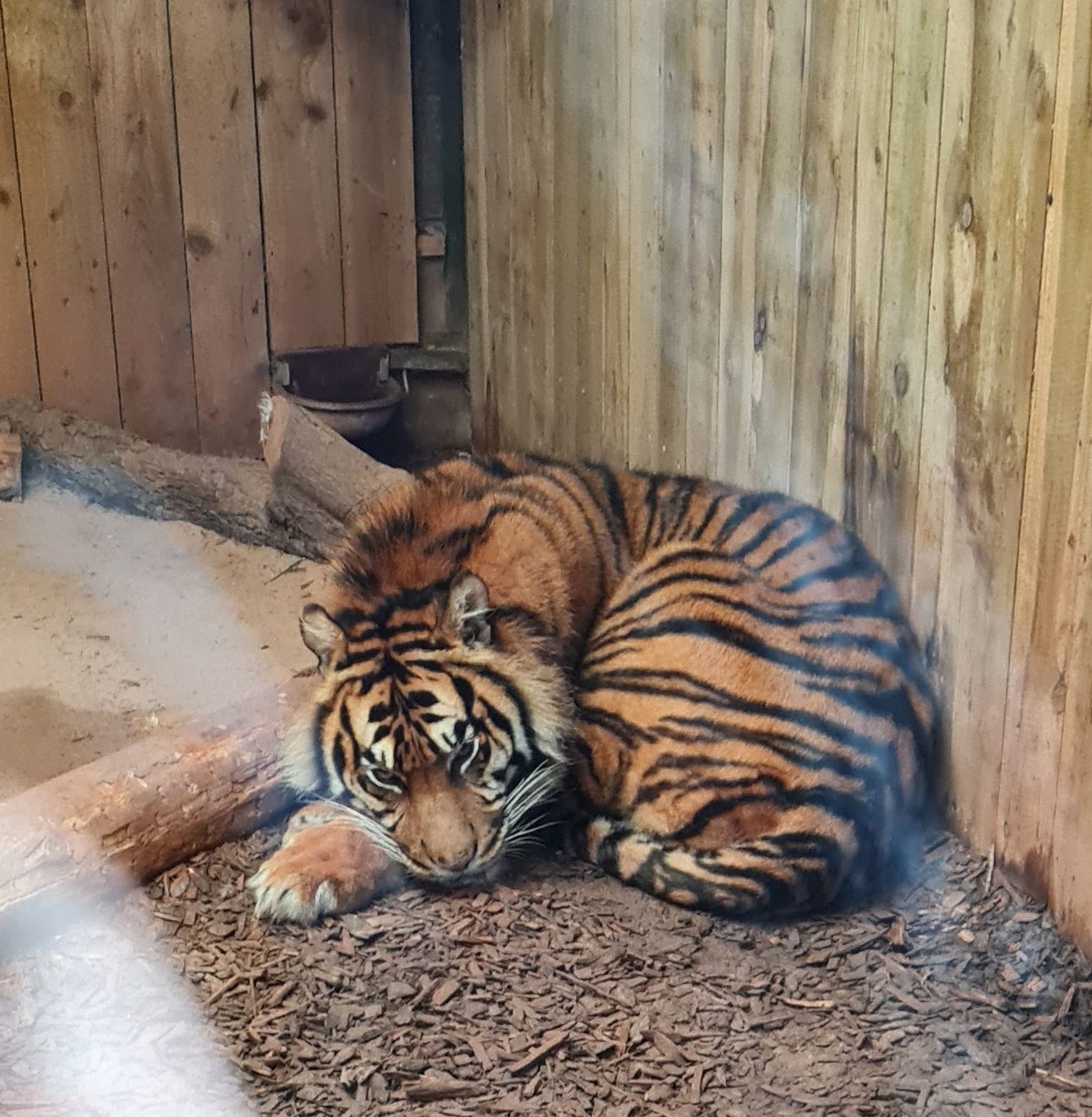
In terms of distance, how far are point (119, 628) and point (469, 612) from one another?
5.79 feet

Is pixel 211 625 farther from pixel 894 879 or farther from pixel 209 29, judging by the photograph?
pixel 209 29

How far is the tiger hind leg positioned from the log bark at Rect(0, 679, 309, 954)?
3.18 ft

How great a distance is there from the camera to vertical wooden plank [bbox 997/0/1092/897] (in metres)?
2.43

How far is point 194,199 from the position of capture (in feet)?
18.6

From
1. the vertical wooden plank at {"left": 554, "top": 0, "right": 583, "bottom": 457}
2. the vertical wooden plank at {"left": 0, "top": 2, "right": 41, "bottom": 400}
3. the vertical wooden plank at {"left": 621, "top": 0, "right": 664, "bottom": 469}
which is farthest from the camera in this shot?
the vertical wooden plank at {"left": 0, "top": 2, "right": 41, "bottom": 400}

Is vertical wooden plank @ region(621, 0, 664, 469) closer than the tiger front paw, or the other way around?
the tiger front paw

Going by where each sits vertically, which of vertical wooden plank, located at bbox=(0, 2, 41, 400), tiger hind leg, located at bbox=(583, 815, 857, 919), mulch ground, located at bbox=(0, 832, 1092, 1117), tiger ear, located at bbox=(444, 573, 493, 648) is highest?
vertical wooden plank, located at bbox=(0, 2, 41, 400)

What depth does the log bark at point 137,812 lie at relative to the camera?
2.61 m

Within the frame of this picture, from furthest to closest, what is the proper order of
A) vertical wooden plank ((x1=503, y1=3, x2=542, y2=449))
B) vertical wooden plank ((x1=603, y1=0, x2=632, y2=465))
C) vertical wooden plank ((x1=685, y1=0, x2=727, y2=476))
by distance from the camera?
1. vertical wooden plank ((x1=503, y1=3, x2=542, y2=449))
2. vertical wooden plank ((x1=603, y1=0, x2=632, y2=465))
3. vertical wooden plank ((x1=685, y1=0, x2=727, y2=476))

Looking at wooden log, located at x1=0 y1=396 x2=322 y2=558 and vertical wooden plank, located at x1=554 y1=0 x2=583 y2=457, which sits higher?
vertical wooden plank, located at x1=554 y1=0 x2=583 y2=457

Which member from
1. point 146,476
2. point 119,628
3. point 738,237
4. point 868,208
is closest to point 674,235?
point 738,237

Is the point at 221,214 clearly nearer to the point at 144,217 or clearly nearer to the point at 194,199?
the point at 194,199

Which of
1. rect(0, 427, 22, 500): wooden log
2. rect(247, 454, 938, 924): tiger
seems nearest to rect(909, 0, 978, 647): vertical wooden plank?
rect(247, 454, 938, 924): tiger

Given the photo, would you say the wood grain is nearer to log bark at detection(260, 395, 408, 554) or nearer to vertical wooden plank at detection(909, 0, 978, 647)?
log bark at detection(260, 395, 408, 554)
